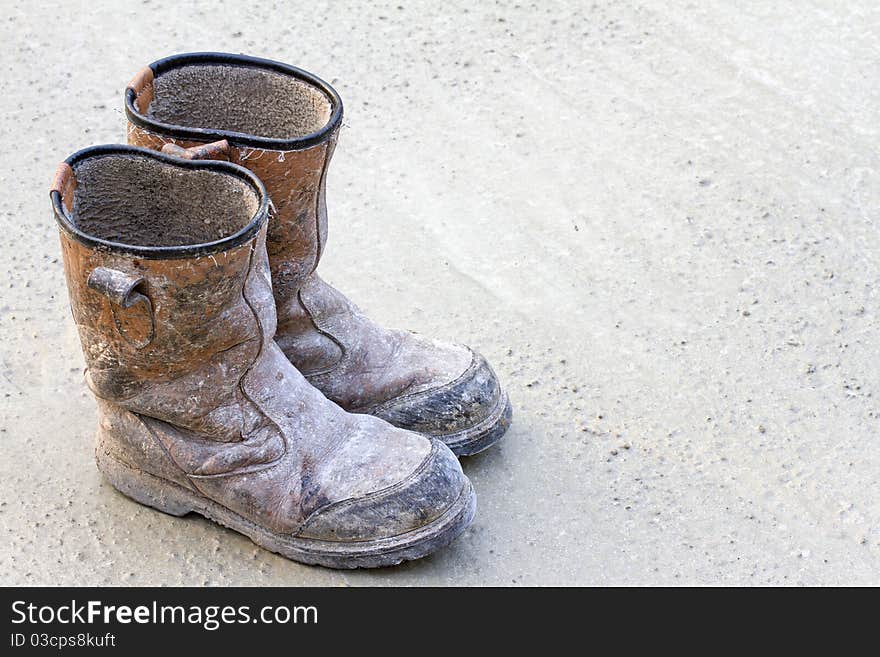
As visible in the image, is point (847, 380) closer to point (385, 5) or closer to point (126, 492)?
point (126, 492)

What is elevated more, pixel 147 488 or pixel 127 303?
pixel 127 303

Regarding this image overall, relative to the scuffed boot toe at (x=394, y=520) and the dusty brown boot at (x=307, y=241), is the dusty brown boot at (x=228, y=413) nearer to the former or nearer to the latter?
the scuffed boot toe at (x=394, y=520)

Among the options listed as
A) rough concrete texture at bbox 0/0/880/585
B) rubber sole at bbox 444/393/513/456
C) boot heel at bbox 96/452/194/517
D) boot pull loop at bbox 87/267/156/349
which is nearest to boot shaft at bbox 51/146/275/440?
boot pull loop at bbox 87/267/156/349

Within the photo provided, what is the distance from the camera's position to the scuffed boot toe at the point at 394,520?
6.90 feet

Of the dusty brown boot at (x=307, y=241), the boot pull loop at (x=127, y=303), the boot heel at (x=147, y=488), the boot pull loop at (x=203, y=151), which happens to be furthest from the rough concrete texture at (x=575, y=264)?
the boot pull loop at (x=203, y=151)

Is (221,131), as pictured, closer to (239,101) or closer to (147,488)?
(239,101)

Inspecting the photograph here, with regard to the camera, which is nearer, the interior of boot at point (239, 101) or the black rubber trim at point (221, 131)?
the black rubber trim at point (221, 131)

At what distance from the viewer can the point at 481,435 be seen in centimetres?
241

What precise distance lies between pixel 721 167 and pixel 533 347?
96cm

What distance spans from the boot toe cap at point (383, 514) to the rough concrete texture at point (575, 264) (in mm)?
91

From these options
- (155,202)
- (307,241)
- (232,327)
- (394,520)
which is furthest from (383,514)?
(155,202)

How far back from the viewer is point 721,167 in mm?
3393

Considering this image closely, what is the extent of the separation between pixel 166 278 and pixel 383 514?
1.82ft

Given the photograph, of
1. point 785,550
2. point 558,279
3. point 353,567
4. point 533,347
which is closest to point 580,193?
point 558,279
